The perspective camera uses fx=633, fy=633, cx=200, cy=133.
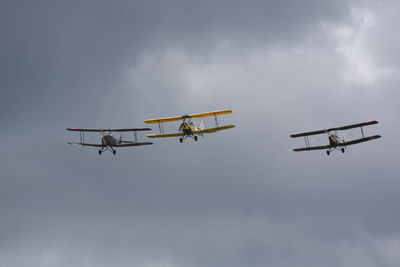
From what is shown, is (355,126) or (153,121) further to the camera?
(153,121)

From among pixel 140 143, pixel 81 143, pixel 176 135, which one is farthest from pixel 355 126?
pixel 81 143

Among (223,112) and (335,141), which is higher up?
(223,112)

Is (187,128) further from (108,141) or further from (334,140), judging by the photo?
(334,140)

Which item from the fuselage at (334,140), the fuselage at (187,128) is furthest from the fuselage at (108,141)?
the fuselage at (334,140)

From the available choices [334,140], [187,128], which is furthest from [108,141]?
[334,140]

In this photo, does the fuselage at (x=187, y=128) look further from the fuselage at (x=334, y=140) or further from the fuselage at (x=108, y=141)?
the fuselage at (x=334, y=140)

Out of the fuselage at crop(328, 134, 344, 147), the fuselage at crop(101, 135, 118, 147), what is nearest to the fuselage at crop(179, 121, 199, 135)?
the fuselage at crop(101, 135, 118, 147)

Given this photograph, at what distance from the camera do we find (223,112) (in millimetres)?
88625

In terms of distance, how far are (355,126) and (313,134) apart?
21.7 ft

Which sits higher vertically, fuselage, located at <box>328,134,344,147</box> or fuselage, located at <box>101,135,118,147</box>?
fuselage, located at <box>101,135,118,147</box>

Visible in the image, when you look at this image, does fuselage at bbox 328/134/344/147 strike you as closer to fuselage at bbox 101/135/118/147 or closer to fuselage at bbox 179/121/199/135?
fuselage at bbox 179/121/199/135

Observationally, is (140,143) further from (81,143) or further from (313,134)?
(313,134)

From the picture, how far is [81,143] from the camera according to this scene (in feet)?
290

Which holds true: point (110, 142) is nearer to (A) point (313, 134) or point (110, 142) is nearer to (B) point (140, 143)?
(B) point (140, 143)
